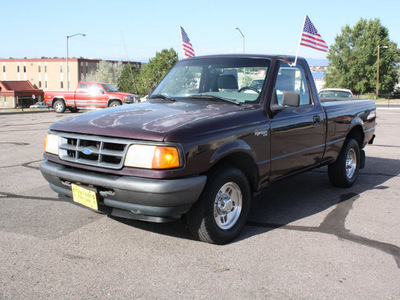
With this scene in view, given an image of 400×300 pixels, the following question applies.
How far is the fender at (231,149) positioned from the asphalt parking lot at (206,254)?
0.85 meters

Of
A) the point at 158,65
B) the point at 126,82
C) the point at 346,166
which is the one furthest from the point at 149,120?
the point at 126,82

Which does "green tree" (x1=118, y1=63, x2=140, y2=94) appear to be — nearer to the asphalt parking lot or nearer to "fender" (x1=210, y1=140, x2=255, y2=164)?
the asphalt parking lot

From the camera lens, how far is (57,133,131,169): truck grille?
11.8ft

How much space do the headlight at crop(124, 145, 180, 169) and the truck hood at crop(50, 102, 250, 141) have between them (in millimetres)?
86

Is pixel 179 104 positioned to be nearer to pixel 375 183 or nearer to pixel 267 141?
pixel 267 141

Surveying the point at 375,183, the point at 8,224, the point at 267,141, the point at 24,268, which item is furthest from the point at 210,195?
the point at 375,183

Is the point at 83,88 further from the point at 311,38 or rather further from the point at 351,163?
the point at 351,163

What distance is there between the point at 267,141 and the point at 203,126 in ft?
3.18

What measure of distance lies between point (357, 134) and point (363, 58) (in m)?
65.7

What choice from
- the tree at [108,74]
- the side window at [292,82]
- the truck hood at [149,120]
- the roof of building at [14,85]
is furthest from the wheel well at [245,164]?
the roof of building at [14,85]

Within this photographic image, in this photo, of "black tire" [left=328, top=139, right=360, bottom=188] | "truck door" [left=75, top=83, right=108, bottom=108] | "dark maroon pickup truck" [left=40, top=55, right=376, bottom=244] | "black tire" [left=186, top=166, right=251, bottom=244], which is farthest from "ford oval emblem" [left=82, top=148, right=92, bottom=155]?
→ "truck door" [left=75, top=83, right=108, bottom=108]

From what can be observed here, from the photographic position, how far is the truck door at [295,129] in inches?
180

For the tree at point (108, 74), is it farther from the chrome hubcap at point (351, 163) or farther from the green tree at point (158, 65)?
the chrome hubcap at point (351, 163)

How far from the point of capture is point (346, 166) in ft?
20.6
